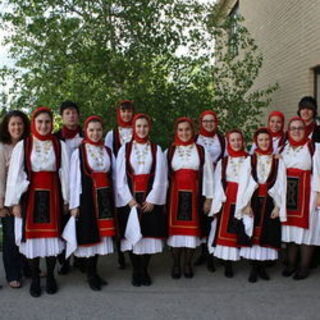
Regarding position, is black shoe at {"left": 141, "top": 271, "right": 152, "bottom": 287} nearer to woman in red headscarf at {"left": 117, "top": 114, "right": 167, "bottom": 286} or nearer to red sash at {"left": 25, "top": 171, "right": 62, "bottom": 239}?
woman in red headscarf at {"left": 117, "top": 114, "right": 167, "bottom": 286}

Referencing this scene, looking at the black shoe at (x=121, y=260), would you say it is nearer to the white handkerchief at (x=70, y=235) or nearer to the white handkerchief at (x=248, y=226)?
the white handkerchief at (x=70, y=235)

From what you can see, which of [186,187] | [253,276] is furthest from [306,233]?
[186,187]

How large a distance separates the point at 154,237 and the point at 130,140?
3.89 ft

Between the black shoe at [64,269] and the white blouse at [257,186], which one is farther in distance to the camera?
the black shoe at [64,269]

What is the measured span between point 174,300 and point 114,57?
3913 millimetres

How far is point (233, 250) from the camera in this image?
5.55m

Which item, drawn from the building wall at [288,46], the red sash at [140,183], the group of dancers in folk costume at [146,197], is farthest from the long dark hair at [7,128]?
the building wall at [288,46]

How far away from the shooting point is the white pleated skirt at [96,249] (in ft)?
17.0

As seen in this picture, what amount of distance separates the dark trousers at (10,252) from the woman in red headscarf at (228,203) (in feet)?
7.28

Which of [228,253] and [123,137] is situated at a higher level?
[123,137]

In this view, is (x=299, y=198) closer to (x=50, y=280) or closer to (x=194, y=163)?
(x=194, y=163)

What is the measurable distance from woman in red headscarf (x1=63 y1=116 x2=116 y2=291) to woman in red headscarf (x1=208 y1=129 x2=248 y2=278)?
1236mm

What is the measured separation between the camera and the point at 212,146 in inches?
241

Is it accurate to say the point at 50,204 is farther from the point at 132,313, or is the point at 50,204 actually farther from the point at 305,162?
the point at 305,162
